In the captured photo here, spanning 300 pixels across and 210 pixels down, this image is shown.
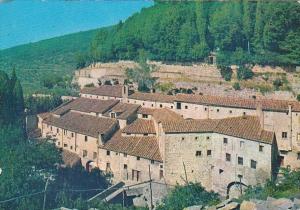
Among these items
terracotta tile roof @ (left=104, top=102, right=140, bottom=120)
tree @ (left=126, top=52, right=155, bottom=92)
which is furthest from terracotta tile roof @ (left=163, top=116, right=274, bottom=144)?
tree @ (left=126, top=52, right=155, bottom=92)

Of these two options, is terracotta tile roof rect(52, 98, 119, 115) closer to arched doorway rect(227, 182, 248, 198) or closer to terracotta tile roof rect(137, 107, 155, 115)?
terracotta tile roof rect(137, 107, 155, 115)

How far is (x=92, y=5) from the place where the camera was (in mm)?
27656

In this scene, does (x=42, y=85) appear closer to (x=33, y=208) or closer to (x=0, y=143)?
(x=0, y=143)

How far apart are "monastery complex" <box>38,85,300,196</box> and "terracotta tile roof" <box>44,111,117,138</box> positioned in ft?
0.25

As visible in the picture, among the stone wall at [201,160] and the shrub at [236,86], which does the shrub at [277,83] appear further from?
the stone wall at [201,160]

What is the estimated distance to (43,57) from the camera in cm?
6000

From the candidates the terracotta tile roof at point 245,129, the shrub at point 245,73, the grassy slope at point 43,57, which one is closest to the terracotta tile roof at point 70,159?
the terracotta tile roof at point 245,129

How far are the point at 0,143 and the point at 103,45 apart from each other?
1846 cm

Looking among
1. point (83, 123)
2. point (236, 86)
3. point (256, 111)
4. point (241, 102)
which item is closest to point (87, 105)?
point (83, 123)

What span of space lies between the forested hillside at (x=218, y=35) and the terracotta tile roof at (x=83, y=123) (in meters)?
8.01

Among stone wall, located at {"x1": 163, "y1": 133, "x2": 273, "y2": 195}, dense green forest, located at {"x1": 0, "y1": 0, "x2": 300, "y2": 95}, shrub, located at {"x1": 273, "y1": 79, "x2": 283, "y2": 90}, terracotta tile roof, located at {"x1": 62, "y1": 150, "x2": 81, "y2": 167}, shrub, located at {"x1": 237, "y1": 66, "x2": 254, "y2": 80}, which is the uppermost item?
dense green forest, located at {"x1": 0, "y1": 0, "x2": 300, "y2": 95}

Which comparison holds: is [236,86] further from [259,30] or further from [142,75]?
[142,75]

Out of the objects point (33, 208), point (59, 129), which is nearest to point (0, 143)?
point (59, 129)

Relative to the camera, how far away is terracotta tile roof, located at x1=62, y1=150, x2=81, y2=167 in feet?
92.7
